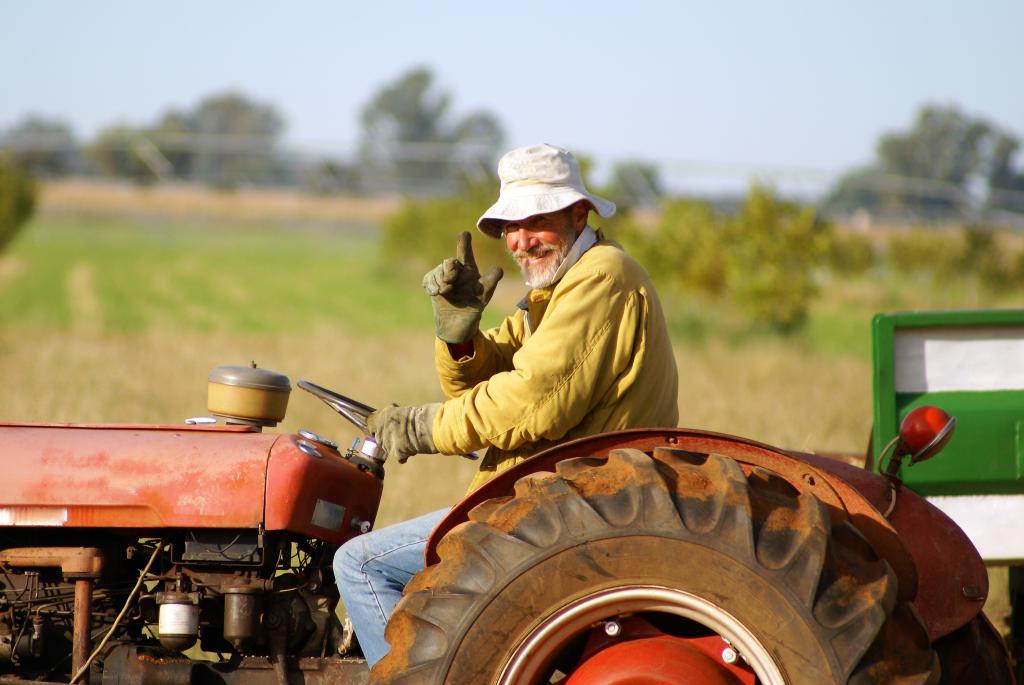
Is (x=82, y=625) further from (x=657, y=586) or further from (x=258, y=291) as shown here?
(x=258, y=291)

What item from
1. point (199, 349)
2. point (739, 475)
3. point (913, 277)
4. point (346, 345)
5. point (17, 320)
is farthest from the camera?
point (913, 277)

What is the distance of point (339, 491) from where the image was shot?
3617 millimetres

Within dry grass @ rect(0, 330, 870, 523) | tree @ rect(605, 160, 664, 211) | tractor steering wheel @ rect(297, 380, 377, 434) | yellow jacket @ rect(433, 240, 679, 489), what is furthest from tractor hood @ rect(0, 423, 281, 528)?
tree @ rect(605, 160, 664, 211)

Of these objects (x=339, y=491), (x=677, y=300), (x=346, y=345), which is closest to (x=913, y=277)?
(x=677, y=300)

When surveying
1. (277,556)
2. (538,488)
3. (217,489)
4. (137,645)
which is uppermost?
(538,488)

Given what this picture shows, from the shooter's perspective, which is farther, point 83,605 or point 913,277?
point 913,277

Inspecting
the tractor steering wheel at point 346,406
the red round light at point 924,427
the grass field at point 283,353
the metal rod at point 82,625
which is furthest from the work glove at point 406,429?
the grass field at point 283,353

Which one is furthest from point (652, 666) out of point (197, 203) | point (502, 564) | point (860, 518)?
point (197, 203)

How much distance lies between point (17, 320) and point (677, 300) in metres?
14.7

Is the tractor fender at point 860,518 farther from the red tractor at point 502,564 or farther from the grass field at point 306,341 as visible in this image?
the grass field at point 306,341

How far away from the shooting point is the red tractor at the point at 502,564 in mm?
2807

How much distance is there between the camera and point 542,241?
11.7ft

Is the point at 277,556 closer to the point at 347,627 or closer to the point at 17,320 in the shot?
the point at 347,627

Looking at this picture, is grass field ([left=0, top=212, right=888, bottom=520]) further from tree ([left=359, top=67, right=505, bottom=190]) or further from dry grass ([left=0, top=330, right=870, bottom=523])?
tree ([left=359, top=67, right=505, bottom=190])
